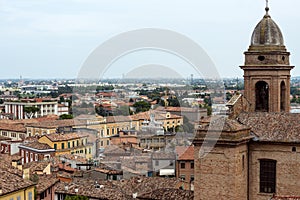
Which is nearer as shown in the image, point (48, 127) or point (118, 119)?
point (118, 119)

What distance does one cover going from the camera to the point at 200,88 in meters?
22.0

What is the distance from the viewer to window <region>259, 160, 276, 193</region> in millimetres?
20547

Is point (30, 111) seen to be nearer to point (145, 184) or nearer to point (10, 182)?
point (145, 184)

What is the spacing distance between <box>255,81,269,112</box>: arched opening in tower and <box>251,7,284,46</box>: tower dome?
6.05 feet

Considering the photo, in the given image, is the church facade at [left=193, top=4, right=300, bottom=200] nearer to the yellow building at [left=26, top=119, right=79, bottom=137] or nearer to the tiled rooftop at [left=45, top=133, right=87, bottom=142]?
the tiled rooftop at [left=45, top=133, right=87, bottom=142]

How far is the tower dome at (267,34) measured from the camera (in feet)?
81.2

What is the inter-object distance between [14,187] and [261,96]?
11781 millimetres

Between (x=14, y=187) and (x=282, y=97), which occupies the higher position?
(x=282, y=97)

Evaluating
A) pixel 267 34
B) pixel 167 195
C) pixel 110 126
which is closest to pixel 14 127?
pixel 110 126

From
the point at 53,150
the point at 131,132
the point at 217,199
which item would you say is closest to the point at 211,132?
the point at 217,199

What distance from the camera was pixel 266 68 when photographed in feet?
79.8

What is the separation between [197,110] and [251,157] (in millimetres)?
3803

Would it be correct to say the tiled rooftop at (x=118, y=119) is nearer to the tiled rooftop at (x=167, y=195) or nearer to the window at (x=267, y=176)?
the tiled rooftop at (x=167, y=195)

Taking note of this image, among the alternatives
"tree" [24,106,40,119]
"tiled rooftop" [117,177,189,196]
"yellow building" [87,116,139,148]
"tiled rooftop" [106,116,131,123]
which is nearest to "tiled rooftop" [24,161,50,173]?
"yellow building" [87,116,139,148]
